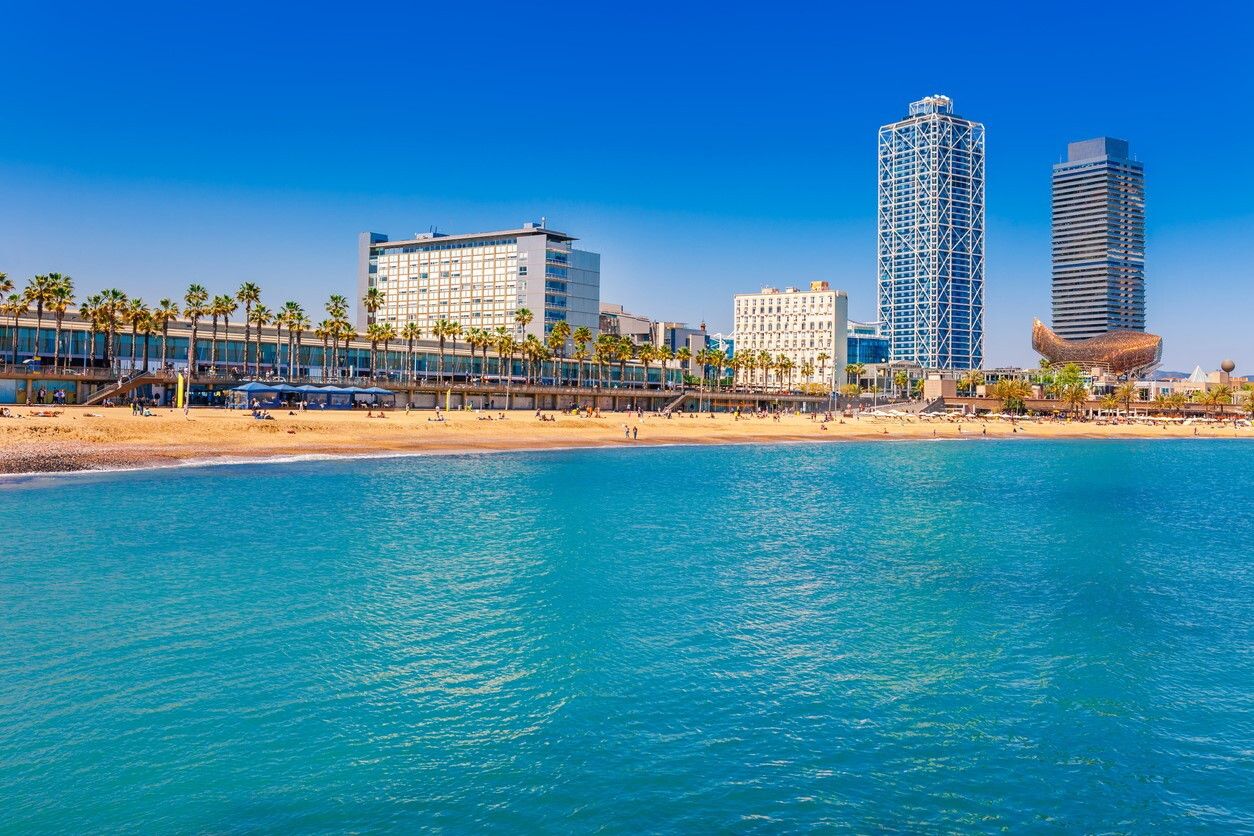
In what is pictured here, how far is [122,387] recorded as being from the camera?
96812mm

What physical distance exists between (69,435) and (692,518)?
4966 centimetres

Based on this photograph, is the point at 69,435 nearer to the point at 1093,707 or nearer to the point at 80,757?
the point at 80,757

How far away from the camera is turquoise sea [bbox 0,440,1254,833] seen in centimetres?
1471

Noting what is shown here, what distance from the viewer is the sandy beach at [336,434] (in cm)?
6244

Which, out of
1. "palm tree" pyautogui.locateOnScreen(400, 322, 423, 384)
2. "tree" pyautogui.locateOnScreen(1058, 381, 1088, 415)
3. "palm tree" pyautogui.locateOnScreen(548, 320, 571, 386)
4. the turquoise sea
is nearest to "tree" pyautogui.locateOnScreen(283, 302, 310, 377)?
"palm tree" pyautogui.locateOnScreen(400, 322, 423, 384)

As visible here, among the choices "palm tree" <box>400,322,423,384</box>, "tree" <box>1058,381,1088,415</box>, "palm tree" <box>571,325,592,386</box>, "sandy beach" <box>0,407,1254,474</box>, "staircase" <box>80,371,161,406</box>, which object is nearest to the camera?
"sandy beach" <box>0,407,1254,474</box>

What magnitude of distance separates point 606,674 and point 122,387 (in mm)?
94105

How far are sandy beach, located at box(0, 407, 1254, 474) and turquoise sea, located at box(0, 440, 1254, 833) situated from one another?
68.0 feet

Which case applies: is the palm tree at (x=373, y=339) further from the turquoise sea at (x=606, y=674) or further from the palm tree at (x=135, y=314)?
the turquoise sea at (x=606, y=674)

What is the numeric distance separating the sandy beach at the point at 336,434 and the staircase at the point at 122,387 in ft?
19.1

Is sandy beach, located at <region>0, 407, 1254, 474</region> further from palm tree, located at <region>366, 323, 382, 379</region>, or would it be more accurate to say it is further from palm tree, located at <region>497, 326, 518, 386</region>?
palm tree, located at <region>366, 323, 382, 379</region>

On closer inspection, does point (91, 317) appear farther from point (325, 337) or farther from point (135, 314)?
point (325, 337)

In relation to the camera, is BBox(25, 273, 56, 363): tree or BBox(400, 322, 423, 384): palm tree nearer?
BBox(25, 273, 56, 363): tree

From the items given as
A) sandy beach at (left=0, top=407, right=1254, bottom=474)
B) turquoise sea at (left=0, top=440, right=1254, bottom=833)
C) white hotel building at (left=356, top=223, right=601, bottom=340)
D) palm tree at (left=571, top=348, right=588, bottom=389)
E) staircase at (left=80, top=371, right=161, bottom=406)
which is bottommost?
turquoise sea at (left=0, top=440, right=1254, bottom=833)
